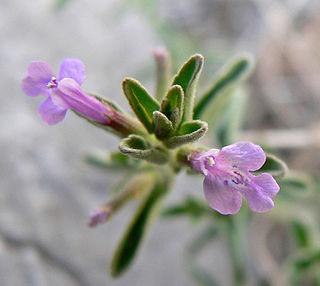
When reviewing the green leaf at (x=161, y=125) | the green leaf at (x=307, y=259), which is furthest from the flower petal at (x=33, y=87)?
the green leaf at (x=307, y=259)

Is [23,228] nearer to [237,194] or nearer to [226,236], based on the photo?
[226,236]

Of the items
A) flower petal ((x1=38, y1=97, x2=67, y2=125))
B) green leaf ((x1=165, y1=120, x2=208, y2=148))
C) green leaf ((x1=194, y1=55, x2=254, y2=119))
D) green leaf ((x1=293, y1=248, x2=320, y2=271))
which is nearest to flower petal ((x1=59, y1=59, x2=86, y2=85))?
flower petal ((x1=38, y1=97, x2=67, y2=125))

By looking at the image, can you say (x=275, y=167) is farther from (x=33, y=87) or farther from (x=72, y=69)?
(x=33, y=87)

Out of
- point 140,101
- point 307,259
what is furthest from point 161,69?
point 307,259

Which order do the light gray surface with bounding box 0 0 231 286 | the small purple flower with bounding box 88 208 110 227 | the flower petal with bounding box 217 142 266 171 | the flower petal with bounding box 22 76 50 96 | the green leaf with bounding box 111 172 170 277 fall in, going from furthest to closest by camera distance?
the light gray surface with bounding box 0 0 231 286, the green leaf with bounding box 111 172 170 277, the small purple flower with bounding box 88 208 110 227, the flower petal with bounding box 22 76 50 96, the flower petal with bounding box 217 142 266 171

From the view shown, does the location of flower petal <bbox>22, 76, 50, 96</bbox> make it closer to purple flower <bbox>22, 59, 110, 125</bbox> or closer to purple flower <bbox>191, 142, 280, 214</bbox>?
purple flower <bbox>22, 59, 110, 125</bbox>

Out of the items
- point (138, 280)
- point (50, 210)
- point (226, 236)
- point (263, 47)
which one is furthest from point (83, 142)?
point (263, 47)
